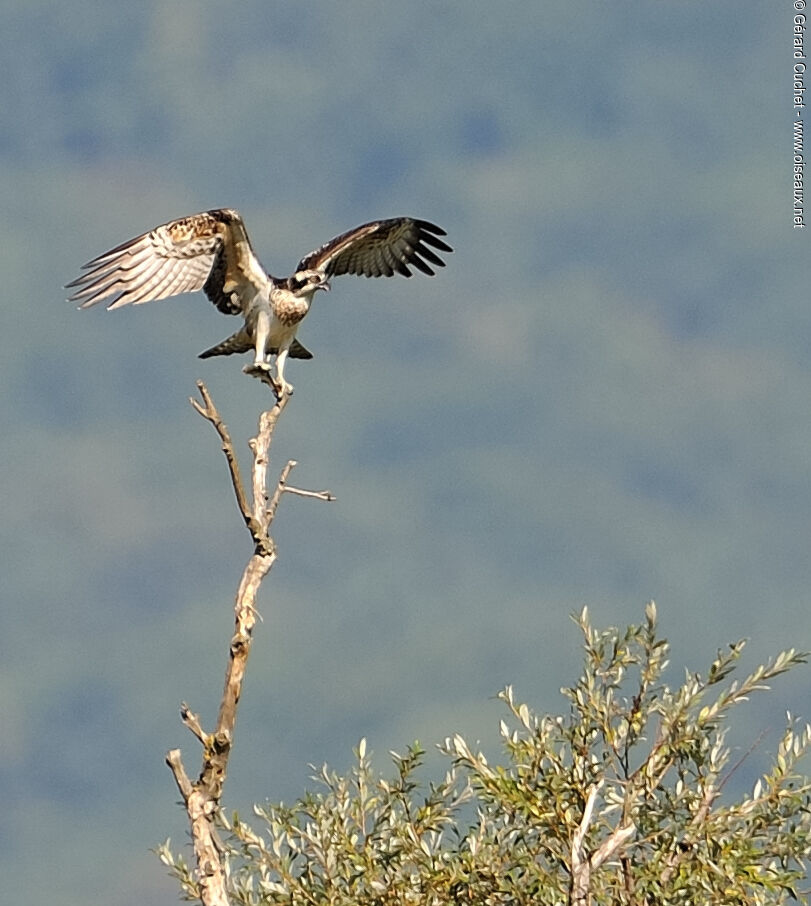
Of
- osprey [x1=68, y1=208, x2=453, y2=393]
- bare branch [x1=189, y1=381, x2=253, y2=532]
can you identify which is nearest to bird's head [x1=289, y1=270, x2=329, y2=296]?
osprey [x1=68, y1=208, x2=453, y2=393]

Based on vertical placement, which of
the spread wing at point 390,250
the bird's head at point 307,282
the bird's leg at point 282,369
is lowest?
the bird's leg at point 282,369

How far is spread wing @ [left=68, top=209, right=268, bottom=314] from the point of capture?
41.9 feet

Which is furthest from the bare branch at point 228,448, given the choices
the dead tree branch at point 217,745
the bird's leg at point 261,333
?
the bird's leg at point 261,333

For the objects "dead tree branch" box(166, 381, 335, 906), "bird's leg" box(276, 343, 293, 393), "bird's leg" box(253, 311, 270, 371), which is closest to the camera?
"dead tree branch" box(166, 381, 335, 906)

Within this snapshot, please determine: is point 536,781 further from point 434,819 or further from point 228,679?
point 228,679

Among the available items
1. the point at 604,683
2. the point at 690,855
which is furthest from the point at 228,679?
the point at 690,855

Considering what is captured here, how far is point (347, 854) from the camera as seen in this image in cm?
944

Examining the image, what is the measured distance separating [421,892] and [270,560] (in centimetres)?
231

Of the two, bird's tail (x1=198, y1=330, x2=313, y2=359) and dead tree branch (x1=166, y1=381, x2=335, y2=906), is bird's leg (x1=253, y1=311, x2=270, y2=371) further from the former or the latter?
dead tree branch (x1=166, y1=381, x2=335, y2=906)

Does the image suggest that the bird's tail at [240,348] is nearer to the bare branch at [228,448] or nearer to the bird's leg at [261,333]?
the bird's leg at [261,333]

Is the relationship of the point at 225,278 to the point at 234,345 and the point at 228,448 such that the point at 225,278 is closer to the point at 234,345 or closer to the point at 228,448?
the point at 234,345

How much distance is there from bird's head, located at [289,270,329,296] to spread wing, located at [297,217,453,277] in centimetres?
101

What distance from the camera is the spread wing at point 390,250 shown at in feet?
52.0

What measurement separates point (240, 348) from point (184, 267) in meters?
1.03
